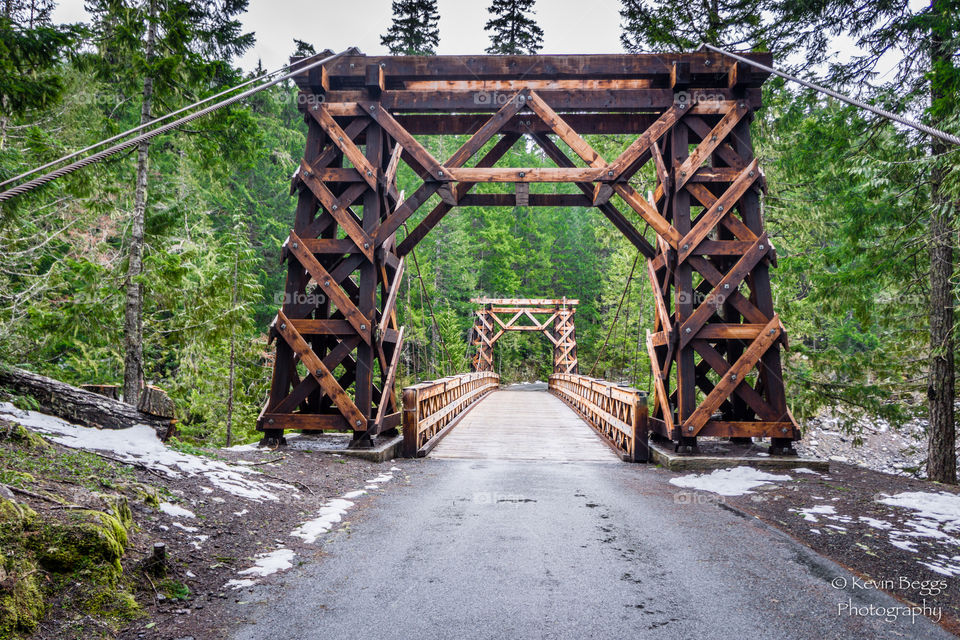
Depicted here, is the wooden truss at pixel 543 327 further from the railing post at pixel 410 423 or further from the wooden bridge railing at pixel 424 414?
the railing post at pixel 410 423

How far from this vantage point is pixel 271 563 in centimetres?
295

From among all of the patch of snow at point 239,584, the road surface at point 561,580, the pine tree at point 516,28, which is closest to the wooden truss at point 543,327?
the pine tree at point 516,28

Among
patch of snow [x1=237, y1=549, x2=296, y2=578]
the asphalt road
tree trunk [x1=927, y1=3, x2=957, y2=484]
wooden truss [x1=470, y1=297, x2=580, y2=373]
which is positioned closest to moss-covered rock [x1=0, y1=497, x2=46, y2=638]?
the asphalt road

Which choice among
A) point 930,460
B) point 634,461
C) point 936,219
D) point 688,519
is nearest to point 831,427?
point 930,460

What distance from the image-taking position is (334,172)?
21.7 ft

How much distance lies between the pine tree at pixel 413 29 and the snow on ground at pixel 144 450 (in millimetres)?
29738

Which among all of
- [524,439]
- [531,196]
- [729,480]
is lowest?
[524,439]

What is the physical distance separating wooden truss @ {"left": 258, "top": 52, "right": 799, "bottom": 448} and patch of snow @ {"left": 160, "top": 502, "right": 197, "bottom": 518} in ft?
9.58

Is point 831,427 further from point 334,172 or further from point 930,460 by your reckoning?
point 334,172

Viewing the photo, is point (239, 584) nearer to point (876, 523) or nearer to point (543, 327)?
point (876, 523)

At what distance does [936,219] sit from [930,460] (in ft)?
11.4

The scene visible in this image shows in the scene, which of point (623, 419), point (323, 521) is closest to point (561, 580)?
point (323, 521)

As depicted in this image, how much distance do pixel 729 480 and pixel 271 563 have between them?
4404 millimetres

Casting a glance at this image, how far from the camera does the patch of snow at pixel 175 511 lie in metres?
3.18
